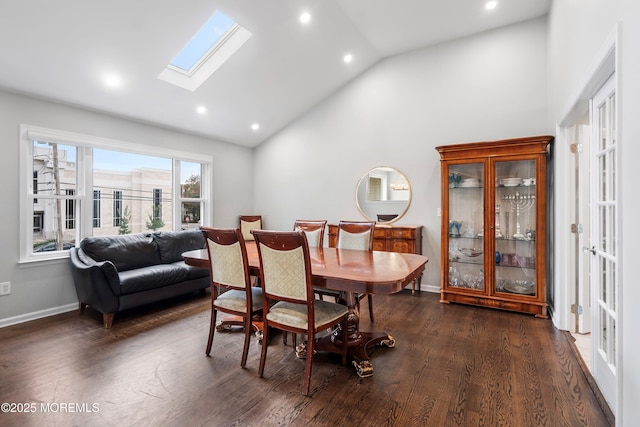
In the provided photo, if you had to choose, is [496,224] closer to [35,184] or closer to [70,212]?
[70,212]

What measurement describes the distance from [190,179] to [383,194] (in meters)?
3.09

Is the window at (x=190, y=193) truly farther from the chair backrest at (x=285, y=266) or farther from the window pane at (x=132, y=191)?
the chair backrest at (x=285, y=266)

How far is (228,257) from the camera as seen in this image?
7.98 feet

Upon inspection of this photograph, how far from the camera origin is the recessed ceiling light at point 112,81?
11.1ft

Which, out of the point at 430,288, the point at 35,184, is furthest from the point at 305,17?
the point at 430,288

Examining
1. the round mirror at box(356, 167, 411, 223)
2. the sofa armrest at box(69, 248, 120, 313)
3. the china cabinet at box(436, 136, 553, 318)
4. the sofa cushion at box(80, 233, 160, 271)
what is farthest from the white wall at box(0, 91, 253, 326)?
the china cabinet at box(436, 136, 553, 318)

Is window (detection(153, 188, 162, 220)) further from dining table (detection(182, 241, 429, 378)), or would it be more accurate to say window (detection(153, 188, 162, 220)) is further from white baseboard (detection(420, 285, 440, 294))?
white baseboard (detection(420, 285, 440, 294))

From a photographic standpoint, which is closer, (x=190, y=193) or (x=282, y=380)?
(x=282, y=380)

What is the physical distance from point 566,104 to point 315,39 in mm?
2760

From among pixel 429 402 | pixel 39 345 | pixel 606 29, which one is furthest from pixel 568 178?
pixel 39 345

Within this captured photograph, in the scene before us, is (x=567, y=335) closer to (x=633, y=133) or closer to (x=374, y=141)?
(x=633, y=133)

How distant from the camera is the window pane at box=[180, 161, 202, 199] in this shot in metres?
5.02

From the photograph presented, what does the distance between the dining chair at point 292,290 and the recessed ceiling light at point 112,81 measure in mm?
2677

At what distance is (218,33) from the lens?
3676 mm
